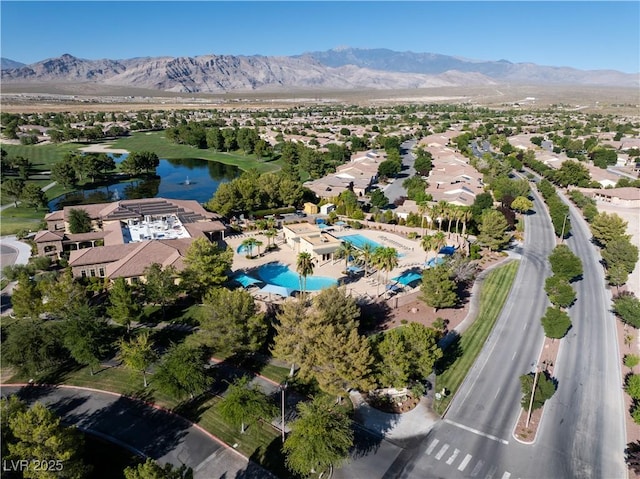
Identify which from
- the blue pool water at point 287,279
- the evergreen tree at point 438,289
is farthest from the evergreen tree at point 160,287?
the evergreen tree at point 438,289

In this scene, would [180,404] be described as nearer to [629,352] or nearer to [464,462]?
[464,462]

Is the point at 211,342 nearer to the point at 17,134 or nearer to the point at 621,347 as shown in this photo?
the point at 621,347

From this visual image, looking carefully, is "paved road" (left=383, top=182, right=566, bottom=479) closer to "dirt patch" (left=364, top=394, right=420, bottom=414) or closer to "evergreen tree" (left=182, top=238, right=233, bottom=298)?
"dirt patch" (left=364, top=394, right=420, bottom=414)

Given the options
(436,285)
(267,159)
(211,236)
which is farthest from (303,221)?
(267,159)

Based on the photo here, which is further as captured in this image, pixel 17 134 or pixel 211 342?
pixel 17 134

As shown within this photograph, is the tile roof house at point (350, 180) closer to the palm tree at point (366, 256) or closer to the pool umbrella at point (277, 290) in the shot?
the palm tree at point (366, 256)

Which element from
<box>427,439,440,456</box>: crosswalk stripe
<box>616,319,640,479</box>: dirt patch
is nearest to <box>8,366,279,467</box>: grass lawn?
<box>427,439,440,456</box>: crosswalk stripe

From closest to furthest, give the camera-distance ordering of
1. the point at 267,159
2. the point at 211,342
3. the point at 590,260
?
the point at 211,342, the point at 590,260, the point at 267,159
